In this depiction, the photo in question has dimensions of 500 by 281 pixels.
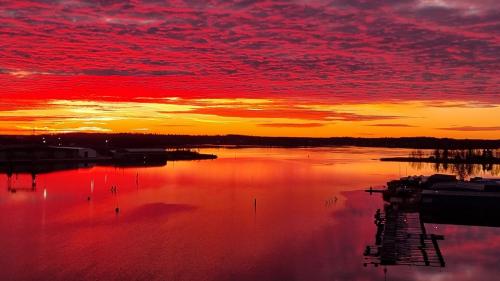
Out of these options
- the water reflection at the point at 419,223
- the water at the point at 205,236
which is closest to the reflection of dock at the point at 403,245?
the water reflection at the point at 419,223

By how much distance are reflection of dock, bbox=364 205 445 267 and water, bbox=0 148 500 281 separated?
35.8 inches

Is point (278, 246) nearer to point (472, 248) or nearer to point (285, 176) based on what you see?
point (472, 248)

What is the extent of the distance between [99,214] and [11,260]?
2066cm

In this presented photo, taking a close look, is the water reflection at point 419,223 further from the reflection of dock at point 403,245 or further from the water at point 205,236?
the water at point 205,236

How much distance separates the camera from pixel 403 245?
141 feet

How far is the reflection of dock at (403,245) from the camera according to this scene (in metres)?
38.4

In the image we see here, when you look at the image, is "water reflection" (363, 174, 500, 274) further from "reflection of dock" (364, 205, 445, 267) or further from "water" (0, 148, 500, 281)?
"water" (0, 148, 500, 281)

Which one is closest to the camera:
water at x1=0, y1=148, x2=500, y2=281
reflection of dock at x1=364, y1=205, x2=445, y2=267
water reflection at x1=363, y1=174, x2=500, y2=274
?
water at x1=0, y1=148, x2=500, y2=281

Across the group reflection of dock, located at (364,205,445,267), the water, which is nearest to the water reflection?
reflection of dock, located at (364,205,445,267)

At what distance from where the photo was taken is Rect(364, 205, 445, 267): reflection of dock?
3841cm

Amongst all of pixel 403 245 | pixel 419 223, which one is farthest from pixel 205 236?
pixel 419 223

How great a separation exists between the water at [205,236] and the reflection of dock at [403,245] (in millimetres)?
909

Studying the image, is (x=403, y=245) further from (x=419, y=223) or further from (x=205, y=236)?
(x=205, y=236)

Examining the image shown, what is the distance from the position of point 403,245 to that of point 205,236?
648 inches
